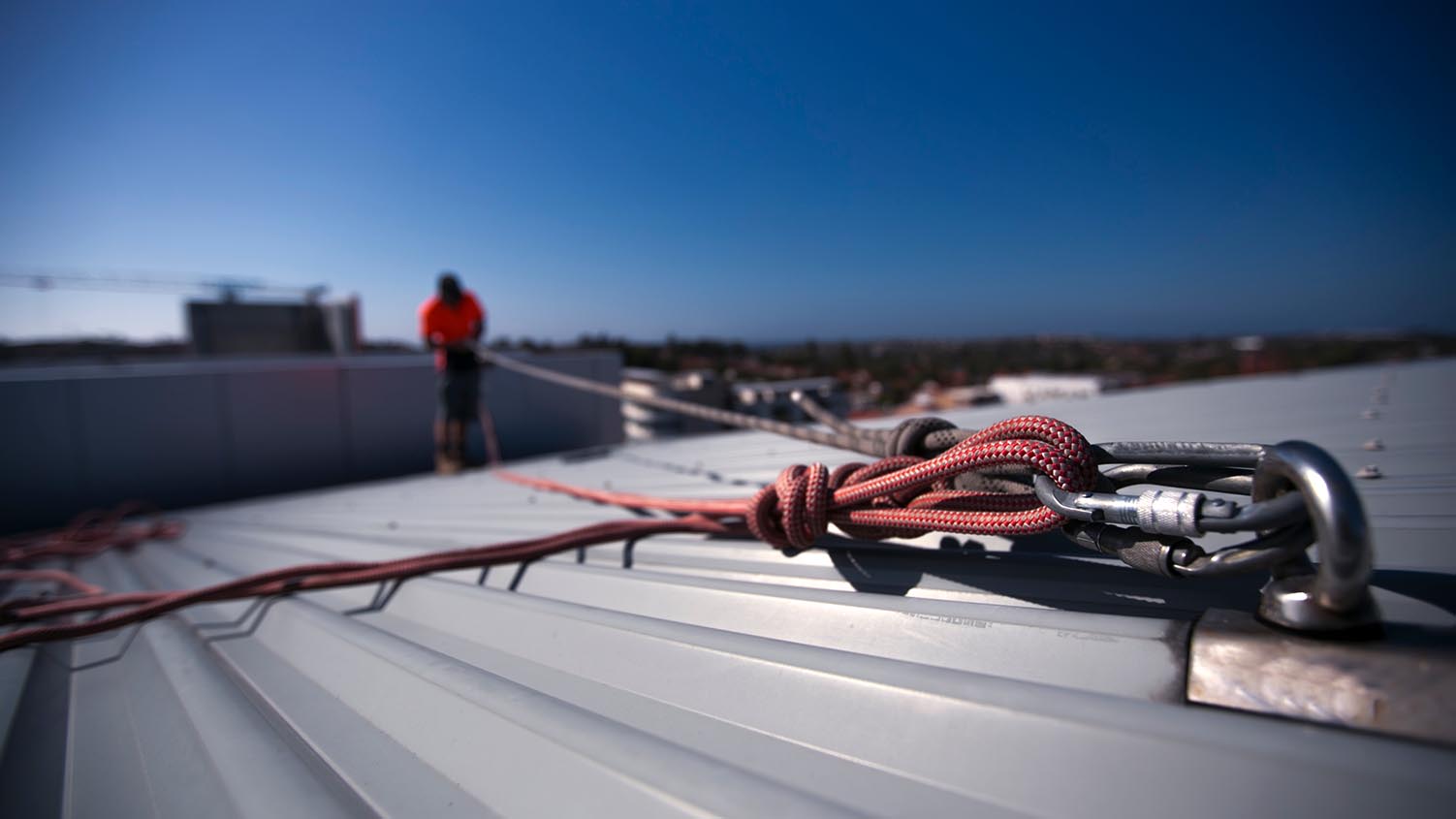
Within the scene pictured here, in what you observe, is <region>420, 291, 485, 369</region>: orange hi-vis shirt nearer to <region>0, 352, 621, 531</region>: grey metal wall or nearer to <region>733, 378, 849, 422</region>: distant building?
<region>0, 352, 621, 531</region>: grey metal wall

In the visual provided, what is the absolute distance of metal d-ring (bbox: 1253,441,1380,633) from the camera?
52cm

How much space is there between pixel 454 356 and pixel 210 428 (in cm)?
221

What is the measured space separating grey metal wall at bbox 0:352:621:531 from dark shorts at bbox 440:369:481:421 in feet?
3.97

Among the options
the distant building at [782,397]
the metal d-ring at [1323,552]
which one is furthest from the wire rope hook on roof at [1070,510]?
the distant building at [782,397]

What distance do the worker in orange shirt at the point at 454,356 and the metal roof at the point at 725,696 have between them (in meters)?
3.29

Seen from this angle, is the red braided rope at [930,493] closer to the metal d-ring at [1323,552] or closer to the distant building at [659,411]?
the metal d-ring at [1323,552]

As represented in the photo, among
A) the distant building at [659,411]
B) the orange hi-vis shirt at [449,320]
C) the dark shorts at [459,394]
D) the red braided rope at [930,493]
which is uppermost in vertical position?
the orange hi-vis shirt at [449,320]

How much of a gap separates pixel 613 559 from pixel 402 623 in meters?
0.46

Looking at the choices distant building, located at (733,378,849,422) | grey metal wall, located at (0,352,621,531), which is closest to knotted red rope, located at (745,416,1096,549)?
distant building, located at (733,378,849,422)

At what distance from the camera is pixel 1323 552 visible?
54cm

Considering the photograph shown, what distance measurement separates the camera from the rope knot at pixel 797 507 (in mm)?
1111

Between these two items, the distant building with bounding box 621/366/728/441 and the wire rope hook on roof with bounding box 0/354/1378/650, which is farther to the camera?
the distant building with bounding box 621/366/728/441

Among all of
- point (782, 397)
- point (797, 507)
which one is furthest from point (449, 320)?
point (797, 507)

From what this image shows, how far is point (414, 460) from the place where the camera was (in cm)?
623
